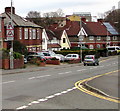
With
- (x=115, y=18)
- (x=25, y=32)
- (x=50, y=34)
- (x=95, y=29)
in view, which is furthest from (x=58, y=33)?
(x=115, y=18)

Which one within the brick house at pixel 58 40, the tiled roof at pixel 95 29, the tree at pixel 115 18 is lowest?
the brick house at pixel 58 40

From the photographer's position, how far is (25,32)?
50156 mm

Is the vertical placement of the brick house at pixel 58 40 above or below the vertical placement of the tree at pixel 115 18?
below

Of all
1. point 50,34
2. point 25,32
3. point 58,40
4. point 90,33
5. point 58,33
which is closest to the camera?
point 25,32

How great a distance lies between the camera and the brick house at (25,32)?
48.3 m

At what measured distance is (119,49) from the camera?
75312 mm

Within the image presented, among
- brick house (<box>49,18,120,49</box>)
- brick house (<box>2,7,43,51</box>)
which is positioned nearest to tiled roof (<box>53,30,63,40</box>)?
brick house (<box>49,18,120,49</box>)

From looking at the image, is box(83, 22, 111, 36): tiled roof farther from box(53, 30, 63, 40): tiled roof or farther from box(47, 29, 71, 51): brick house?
box(53, 30, 63, 40): tiled roof

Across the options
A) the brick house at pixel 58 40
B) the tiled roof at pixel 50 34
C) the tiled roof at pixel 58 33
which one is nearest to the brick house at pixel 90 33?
the brick house at pixel 58 40

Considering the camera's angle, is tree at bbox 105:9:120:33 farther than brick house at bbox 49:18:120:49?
Yes

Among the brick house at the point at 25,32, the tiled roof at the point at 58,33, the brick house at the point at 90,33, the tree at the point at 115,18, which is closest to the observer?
the brick house at the point at 25,32

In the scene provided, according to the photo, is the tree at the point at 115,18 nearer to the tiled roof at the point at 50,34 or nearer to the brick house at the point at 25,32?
the tiled roof at the point at 50,34

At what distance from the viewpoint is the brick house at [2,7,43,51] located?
4830 cm

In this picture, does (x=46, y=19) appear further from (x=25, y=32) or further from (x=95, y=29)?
(x=25, y=32)
